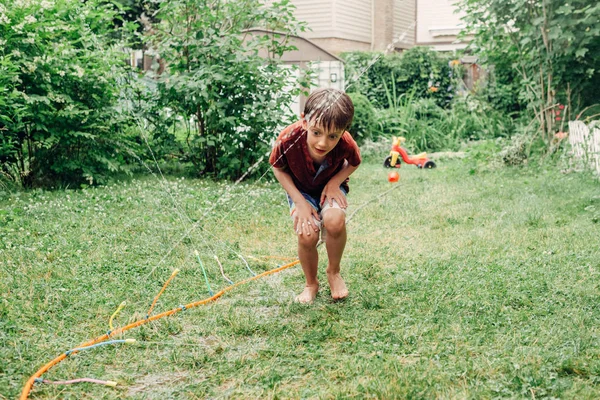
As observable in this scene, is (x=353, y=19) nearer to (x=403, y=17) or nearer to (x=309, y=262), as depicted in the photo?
(x=403, y=17)

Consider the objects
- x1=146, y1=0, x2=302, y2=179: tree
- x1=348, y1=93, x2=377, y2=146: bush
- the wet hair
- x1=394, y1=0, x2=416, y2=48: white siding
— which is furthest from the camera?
x1=394, y1=0, x2=416, y2=48: white siding

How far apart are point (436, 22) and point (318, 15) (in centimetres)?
332

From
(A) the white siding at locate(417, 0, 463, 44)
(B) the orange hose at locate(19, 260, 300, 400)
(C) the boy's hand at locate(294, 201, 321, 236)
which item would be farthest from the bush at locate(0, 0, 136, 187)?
(A) the white siding at locate(417, 0, 463, 44)

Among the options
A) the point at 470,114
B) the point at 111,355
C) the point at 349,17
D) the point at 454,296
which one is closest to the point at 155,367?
the point at 111,355

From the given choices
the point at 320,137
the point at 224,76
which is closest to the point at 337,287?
the point at 320,137

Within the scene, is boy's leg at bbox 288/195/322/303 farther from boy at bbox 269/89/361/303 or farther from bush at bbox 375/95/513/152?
bush at bbox 375/95/513/152

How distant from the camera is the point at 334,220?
9.22ft

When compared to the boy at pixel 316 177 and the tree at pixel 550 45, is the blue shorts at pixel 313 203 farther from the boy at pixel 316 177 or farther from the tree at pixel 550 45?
the tree at pixel 550 45

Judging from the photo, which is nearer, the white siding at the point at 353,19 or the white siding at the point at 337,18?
the white siding at the point at 337,18

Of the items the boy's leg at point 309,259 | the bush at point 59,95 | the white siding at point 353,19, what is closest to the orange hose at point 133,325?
the boy's leg at point 309,259

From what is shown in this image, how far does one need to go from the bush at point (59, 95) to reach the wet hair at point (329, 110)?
130 inches

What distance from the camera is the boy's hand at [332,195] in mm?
2895

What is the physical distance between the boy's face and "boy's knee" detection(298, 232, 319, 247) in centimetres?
39

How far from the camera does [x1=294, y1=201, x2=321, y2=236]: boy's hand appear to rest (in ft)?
9.21
